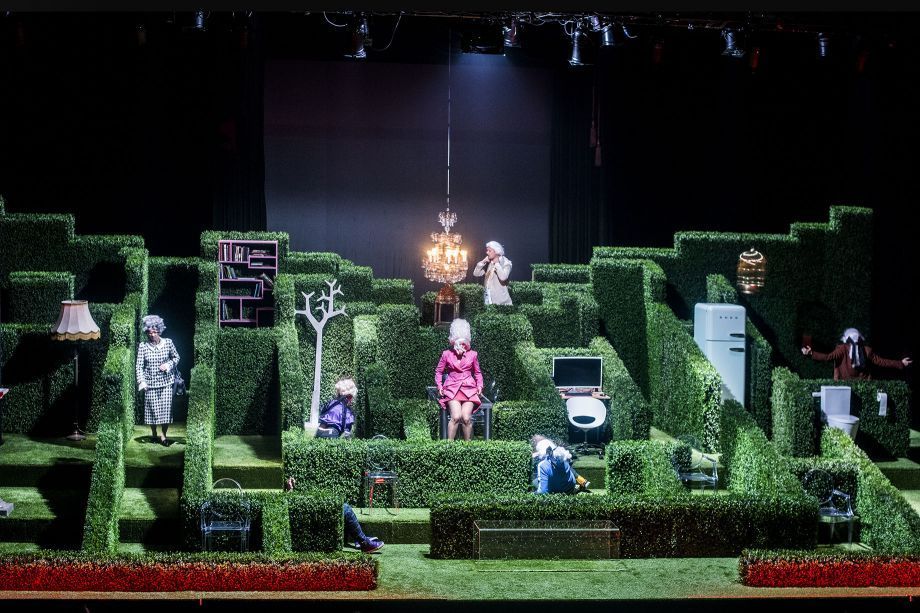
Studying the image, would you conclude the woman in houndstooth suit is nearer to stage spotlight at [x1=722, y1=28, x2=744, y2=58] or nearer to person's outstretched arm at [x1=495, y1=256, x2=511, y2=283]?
person's outstretched arm at [x1=495, y1=256, x2=511, y2=283]

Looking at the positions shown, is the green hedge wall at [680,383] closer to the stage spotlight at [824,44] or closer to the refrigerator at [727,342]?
the refrigerator at [727,342]

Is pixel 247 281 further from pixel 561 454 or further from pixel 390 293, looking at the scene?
pixel 561 454

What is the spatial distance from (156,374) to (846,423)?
7.74 metres

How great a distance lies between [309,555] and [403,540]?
1940 mm

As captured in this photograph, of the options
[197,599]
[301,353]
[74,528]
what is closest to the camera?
[197,599]

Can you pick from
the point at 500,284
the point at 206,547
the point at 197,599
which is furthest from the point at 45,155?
the point at 197,599

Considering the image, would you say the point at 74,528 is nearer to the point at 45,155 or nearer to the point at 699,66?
the point at 45,155

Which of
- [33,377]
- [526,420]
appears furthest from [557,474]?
[33,377]

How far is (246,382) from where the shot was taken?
17234 mm

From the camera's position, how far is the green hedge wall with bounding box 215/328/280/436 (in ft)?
56.3

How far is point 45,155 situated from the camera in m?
19.5

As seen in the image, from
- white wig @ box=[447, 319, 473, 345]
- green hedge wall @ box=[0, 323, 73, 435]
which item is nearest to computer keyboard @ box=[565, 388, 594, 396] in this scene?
white wig @ box=[447, 319, 473, 345]

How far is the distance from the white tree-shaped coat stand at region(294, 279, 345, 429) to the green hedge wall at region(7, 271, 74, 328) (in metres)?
2.82

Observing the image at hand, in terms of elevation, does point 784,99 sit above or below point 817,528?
above
